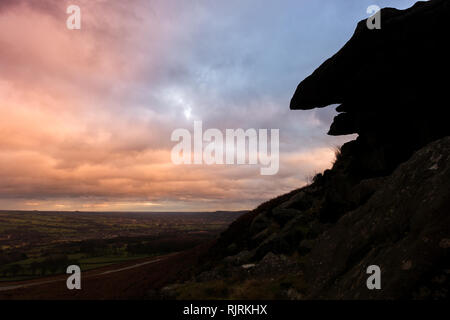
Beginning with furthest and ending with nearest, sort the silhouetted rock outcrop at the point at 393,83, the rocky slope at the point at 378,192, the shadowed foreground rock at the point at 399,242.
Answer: the silhouetted rock outcrop at the point at 393,83, the rocky slope at the point at 378,192, the shadowed foreground rock at the point at 399,242

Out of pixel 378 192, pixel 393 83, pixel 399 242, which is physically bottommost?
pixel 399 242

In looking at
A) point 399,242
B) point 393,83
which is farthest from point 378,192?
point 393,83

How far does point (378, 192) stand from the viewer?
1181 cm

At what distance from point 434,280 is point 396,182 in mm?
5291

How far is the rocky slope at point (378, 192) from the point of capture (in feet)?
24.9

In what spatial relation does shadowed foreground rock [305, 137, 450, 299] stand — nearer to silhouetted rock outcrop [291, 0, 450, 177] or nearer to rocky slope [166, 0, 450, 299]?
rocky slope [166, 0, 450, 299]

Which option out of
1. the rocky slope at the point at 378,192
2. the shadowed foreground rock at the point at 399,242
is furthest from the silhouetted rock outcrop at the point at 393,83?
the shadowed foreground rock at the point at 399,242

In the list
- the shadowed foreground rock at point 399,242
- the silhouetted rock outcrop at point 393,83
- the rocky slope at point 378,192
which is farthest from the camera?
the silhouetted rock outcrop at point 393,83

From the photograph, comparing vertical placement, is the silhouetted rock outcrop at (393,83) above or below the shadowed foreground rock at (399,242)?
above

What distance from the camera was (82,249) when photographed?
452 feet

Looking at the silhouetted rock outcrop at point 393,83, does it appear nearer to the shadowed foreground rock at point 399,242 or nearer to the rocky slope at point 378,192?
the rocky slope at point 378,192

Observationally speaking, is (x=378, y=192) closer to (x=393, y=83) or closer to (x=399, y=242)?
(x=399, y=242)

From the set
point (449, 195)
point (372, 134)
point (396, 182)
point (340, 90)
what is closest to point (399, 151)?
point (372, 134)
